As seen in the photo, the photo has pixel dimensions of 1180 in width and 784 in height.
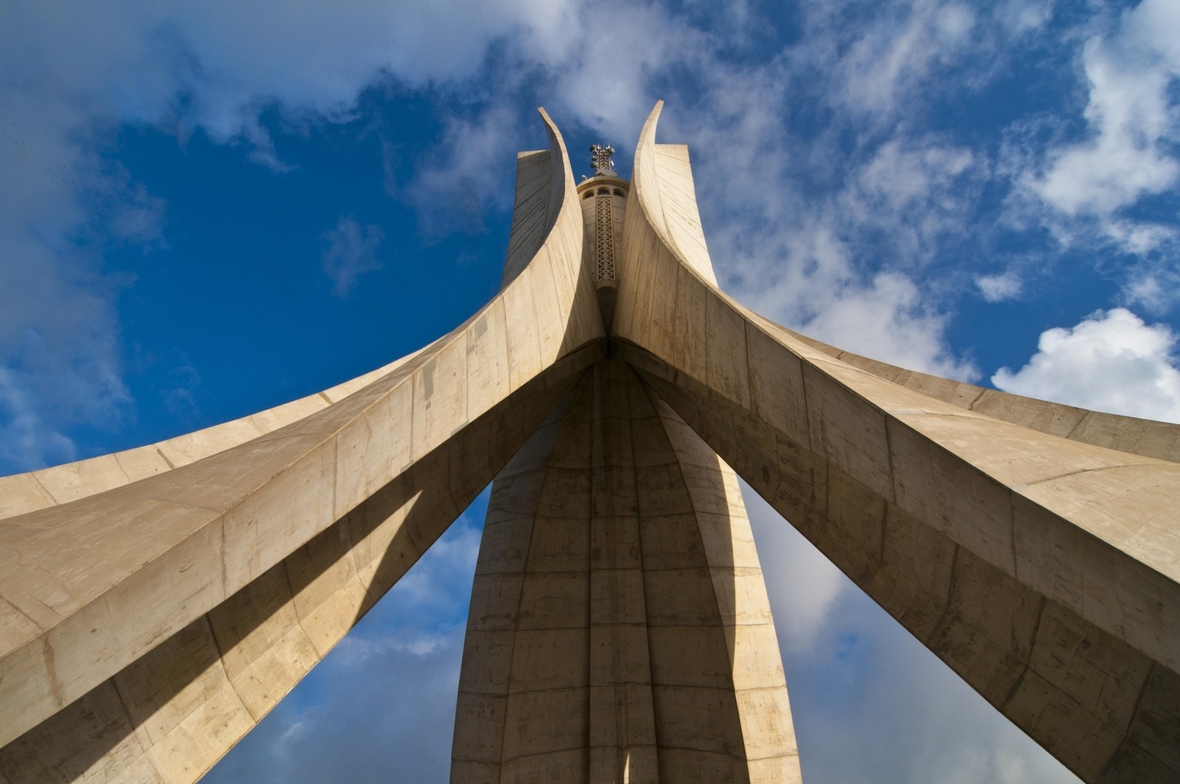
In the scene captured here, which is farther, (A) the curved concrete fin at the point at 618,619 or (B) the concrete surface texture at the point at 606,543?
(A) the curved concrete fin at the point at 618,619

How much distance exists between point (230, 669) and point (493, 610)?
493cm

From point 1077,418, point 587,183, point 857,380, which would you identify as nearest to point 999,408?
point 1077,418

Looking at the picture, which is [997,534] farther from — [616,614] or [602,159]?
[602,159]

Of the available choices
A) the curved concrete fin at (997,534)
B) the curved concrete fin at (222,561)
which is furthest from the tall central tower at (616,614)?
the curved concrete fin at (997,534)

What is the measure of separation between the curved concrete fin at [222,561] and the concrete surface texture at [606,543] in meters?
0.02

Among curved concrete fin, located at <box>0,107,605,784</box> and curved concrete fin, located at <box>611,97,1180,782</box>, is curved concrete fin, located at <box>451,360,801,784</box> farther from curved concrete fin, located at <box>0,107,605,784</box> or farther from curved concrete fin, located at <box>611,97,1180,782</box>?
curved concrete fin, located at <box>611,97,1180,782</box>

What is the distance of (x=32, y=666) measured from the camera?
7.29ft

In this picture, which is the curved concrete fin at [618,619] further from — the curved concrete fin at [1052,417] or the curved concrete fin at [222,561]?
the curved concrete fin at [1052,417]

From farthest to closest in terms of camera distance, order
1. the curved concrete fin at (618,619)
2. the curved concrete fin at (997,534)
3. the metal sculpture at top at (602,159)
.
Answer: the metal sculpture at top at (602,159) < the curved concrete fin at (618,619) < the curved concrete fin at (997,534)

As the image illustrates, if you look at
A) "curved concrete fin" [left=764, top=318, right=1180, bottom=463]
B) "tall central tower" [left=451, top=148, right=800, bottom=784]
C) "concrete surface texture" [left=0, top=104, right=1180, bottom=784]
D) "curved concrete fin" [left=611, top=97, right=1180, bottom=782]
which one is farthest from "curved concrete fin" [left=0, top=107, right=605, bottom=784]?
"tall central tower" [left=451, top=148, right=800, bottom=784]

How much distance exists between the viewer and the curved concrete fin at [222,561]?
95.8 inches

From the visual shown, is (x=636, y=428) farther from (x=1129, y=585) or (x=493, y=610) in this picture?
(x=1129, y=585)

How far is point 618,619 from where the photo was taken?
8.40 metres

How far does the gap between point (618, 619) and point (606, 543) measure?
1122 millimetres
